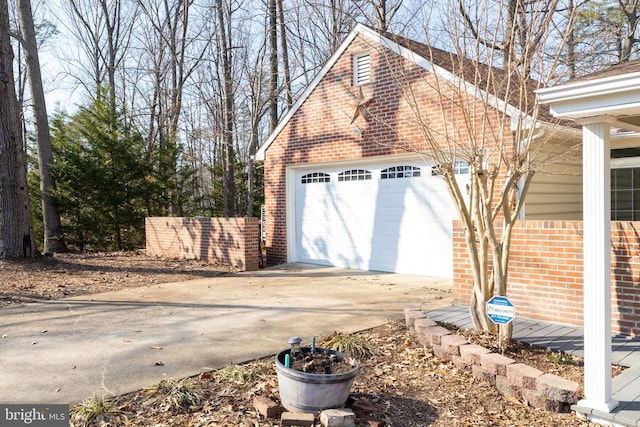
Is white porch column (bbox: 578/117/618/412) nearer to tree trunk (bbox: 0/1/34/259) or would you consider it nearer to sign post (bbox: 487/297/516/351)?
sign post (bbox: 487/297/516/351)

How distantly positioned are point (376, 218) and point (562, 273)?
4939mm

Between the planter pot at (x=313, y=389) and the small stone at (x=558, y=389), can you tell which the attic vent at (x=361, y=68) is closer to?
the small stone at (x=558, y=389)

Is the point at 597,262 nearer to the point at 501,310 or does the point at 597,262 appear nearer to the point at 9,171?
the point at 501,310

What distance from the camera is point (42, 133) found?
13.6m

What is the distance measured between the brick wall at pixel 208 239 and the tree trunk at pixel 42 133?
2.91 m

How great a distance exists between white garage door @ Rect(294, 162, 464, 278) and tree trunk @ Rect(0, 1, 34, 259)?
19.9 ft

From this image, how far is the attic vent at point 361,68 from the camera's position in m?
10.2

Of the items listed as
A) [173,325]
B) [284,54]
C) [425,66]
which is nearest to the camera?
[173,325]

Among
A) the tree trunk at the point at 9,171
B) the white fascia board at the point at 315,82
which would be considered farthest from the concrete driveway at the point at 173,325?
the tree trunk at the point at 9,171

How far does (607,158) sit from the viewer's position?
138 inches

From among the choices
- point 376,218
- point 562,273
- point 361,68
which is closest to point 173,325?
point 562,273

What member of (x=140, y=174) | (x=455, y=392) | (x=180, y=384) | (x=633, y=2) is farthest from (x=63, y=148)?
(x=633, y=2)

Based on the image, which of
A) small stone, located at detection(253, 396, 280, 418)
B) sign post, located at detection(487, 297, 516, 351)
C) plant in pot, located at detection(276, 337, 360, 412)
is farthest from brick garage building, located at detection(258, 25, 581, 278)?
small stone, located at detection(253, 396, 280, 418)

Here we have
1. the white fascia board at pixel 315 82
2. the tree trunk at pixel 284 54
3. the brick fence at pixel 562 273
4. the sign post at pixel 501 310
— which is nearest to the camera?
the sign post at pixel 501 310
